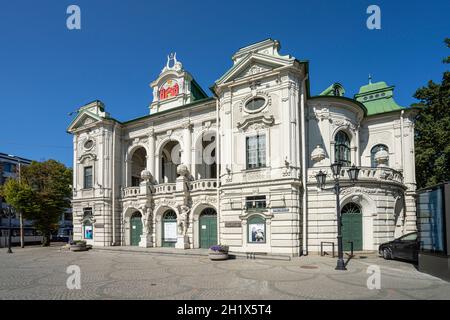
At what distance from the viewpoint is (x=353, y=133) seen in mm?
23281

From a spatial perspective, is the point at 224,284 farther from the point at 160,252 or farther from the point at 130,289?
the point at 160,252

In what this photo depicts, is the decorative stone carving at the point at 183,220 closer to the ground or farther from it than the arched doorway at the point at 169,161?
closer to the ground

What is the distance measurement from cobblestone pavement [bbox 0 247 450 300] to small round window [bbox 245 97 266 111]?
987 cm

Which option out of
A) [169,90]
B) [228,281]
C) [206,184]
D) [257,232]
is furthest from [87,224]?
[228,281]

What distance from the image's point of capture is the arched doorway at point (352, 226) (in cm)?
1917

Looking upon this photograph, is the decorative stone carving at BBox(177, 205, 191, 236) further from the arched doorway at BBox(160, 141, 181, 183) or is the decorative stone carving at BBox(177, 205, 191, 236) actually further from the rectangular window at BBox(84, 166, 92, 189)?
the rectangular window at BBox(84, 166, 92, 189)

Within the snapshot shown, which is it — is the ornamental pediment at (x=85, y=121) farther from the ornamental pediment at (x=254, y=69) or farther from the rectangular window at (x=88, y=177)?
the ornamental pediment at (x=254, y=69)

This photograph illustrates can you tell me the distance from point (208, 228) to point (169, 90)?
→ 13.2 m

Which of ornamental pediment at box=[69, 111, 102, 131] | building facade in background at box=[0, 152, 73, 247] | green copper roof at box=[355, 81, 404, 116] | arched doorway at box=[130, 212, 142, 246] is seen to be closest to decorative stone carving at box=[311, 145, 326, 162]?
green copper roof at box=[355, 81, 404, 116]

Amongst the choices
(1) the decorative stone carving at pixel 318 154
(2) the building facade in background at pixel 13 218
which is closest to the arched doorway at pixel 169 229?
(1) the decorative stone carving at pixel 318 154

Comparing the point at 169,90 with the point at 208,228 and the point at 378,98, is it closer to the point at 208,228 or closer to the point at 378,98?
the point at 208,228

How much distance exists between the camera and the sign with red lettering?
28006mm

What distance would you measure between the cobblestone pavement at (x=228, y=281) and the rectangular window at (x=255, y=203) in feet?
12.7

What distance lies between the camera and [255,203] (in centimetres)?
1953
